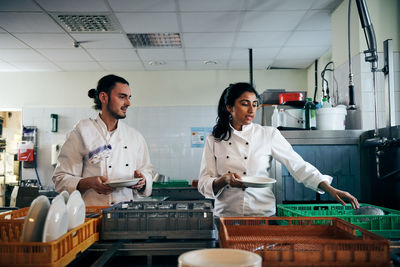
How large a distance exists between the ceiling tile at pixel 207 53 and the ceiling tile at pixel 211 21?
74cm

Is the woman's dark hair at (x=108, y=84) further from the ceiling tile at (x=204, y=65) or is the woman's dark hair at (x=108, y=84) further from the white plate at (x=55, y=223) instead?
the ceiling tile at (x=204, y=65)

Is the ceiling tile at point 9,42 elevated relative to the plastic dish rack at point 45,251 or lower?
elevated

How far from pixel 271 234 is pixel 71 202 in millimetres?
678

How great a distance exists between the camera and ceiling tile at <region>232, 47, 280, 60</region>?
4660 millimetres

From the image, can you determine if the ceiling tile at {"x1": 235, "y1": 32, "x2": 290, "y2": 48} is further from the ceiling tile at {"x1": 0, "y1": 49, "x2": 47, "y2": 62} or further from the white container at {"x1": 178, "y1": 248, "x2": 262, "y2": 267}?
the white container at {"x1": 178, "y1": 248, "x2": 262, "y2": 267}

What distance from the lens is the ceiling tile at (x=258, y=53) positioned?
15.3ft

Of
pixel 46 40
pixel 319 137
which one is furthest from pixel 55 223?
pixel 46 40

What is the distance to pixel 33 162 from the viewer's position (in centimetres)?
557

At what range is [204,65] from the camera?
548 centimetres

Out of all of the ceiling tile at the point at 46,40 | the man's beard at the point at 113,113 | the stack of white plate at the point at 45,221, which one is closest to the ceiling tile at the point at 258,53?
the ceiling tile at the point at 46,40

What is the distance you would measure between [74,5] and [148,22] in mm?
829

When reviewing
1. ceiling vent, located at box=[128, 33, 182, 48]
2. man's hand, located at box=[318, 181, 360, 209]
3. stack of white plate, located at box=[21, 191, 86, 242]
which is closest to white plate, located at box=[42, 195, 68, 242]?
stack of white plate, located at box=[21, 191, 86, 242]

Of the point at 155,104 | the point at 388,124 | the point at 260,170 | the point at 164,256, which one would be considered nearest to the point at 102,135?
the point at 260,170

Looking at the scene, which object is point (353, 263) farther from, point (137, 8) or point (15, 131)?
point (15, 131)
